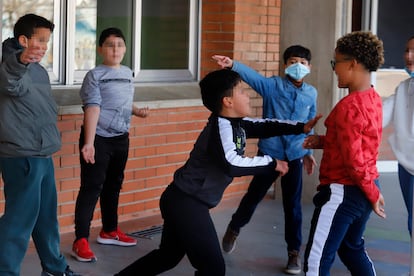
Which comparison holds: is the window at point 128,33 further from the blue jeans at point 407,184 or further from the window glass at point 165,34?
the blue jeans at point 407,184

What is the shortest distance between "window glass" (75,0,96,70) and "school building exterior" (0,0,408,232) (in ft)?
0.96

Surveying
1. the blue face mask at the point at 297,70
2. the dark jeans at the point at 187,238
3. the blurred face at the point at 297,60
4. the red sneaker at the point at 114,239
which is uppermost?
the blurred face at the point at 297,60

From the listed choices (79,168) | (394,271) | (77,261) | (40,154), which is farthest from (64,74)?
(394,271)

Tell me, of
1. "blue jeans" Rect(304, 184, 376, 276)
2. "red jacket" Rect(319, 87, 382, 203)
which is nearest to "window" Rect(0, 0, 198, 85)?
"red jacket" Rect(319, 87, 382, 203)

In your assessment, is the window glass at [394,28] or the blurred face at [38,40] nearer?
the blurred face at [38,40]

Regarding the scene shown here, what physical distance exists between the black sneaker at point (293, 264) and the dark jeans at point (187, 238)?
1.83 meters

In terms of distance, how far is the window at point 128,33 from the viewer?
25.4 feet

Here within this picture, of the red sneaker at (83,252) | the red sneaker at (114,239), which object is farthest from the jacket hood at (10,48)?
the red sneaker at (114,239)

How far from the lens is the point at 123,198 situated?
321 inches

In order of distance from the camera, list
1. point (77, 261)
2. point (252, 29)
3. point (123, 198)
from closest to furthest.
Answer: point (77, 261) → point (123, 198) → point (252, 29)

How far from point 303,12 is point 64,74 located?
9.81 feet

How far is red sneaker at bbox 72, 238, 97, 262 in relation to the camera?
670 centimetres

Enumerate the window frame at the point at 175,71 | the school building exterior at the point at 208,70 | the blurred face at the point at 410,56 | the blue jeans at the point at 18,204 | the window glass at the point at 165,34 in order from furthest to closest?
the window glass at the point at 165,34 → the window frame at the point at 175,71 → the school building exterior at the point at 208,70 → the blurred face at the point at 410,56 → the blue jeans at the point at 18,204

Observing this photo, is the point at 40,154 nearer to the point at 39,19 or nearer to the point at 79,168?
the point at 39,19
